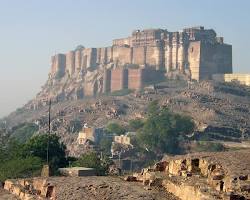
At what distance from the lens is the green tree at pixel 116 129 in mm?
50094

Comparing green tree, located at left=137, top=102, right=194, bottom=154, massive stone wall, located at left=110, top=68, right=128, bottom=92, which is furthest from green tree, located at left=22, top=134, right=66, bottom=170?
massive stone wall, located at left=110, top=68, right=128, bottom=92

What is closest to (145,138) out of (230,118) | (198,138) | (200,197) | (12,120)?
(198,138)

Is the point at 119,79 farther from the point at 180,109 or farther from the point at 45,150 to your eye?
the point at 45,150

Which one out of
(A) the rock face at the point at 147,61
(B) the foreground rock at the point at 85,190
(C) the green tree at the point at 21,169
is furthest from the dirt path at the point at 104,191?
(A) the rock face at the point at 147,61

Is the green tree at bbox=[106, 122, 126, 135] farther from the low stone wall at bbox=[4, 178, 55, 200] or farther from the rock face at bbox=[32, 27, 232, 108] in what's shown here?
the low stone wall at bbox=[4, 178, 55, 200]

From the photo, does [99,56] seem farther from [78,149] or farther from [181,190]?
[181,190]

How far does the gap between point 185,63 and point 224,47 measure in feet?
17.6

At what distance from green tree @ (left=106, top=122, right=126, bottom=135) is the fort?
16.2m

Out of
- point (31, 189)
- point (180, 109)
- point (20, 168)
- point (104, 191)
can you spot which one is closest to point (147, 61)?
point (180, 109)

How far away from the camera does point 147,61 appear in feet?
230

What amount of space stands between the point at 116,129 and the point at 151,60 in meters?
21.0

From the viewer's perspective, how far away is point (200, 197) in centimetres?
916

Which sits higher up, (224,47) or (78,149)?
(224,47)

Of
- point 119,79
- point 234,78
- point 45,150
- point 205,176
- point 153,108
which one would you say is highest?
point 119,79
